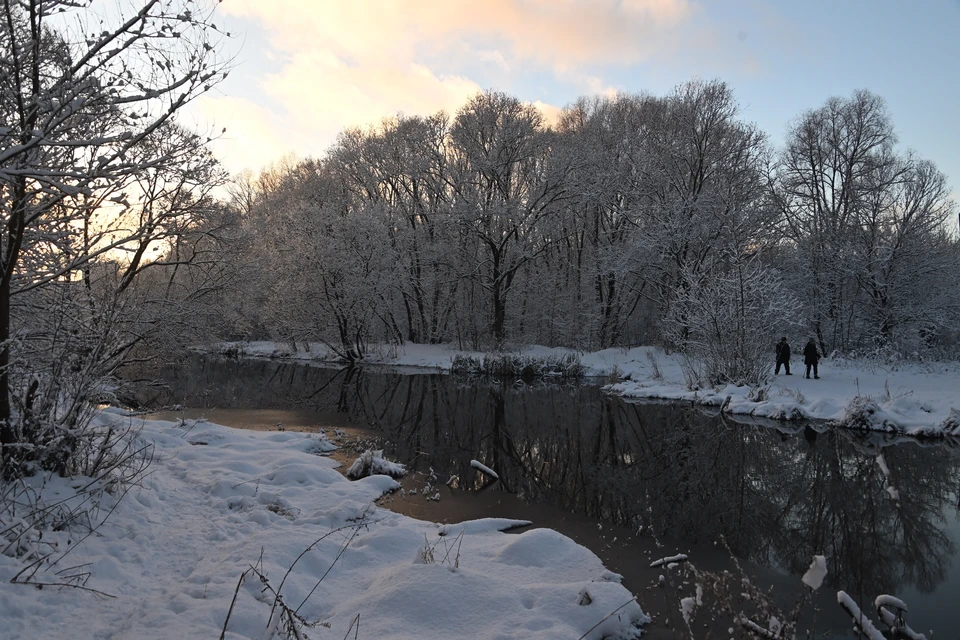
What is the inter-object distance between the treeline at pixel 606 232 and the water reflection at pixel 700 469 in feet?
25.0

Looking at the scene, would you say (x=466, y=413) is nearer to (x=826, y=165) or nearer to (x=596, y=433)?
(x=596, y=433)

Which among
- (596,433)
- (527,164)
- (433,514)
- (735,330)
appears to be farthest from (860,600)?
(527,164)

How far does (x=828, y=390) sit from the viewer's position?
679 inches

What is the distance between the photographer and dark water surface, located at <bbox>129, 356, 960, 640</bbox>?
5.93 metres

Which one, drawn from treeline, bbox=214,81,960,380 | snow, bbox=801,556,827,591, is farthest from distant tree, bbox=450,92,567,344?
snow, bbox=801,556,827,591

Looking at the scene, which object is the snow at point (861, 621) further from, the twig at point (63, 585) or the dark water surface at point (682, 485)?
the twig at point (63, 585)

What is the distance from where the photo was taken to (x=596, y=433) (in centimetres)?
1308

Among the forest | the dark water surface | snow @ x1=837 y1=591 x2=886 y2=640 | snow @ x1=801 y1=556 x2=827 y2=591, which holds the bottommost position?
the dark water surface

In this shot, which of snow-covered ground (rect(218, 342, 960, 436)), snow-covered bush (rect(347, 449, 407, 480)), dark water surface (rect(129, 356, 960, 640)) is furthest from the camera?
snow-covered ground (rect(218, 342, 960, 436))

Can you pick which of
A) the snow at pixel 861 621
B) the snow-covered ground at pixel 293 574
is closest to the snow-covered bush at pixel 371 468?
the snow-covered ground at pixel 293 574

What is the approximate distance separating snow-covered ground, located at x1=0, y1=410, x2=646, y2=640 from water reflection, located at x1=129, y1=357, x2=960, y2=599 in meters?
2.23

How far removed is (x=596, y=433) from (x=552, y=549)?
748cm

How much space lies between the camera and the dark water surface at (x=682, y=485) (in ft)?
19.4

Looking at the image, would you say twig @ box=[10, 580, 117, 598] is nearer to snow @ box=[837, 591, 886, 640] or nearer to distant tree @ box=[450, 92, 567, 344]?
snow @ box=[837, 591, 886, 640]
